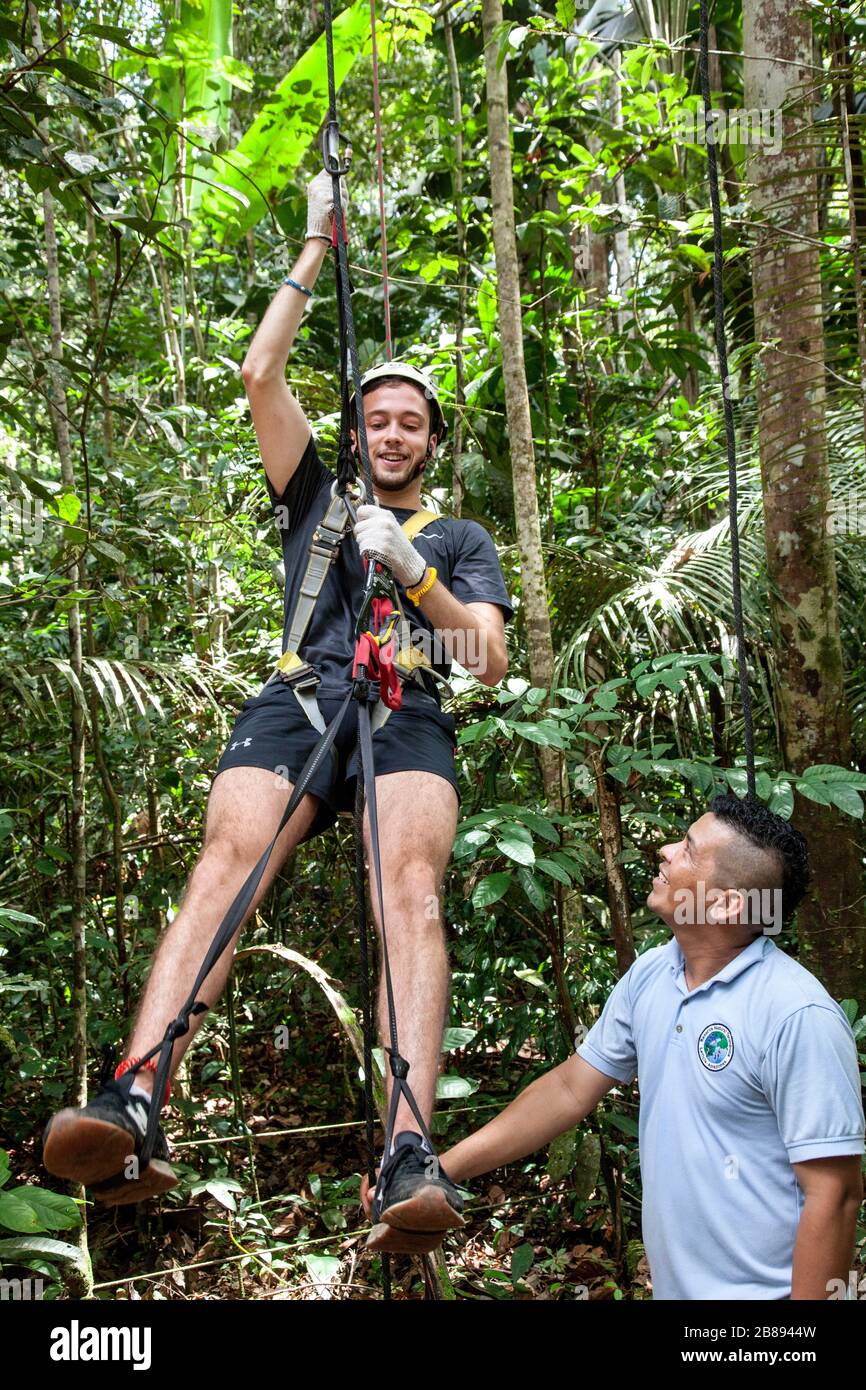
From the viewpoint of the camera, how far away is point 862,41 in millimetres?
2930

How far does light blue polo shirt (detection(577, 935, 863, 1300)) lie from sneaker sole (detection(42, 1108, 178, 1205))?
0.90m

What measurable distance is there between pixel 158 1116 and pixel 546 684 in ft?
6.98

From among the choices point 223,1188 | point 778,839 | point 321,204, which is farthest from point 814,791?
point 223,1188

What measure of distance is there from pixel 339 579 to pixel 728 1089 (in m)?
1.45

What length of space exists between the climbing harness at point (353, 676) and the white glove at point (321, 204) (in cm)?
4

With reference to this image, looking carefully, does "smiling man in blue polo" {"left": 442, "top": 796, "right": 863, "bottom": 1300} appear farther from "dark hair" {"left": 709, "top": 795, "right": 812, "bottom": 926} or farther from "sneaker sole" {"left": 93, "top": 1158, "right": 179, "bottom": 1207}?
"sneaker sole" {"left": 93, "top": 1158, "right": 179, "bottom": 1207}

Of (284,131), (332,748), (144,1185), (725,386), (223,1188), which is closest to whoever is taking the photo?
(144,1185)

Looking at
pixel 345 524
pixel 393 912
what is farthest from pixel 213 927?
pixel 345 524

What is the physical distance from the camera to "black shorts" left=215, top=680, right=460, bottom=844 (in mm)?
2588

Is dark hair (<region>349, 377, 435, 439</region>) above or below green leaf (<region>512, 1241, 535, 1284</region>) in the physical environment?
above

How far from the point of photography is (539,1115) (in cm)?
233

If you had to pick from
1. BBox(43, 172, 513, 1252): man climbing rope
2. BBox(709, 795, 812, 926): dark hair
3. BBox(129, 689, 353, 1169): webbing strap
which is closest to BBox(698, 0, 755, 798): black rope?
BBox(709, 795, 812, 926): dark hair

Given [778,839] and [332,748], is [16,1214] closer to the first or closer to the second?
[332,748]

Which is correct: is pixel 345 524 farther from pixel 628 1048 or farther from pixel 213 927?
pixel 628 1048
